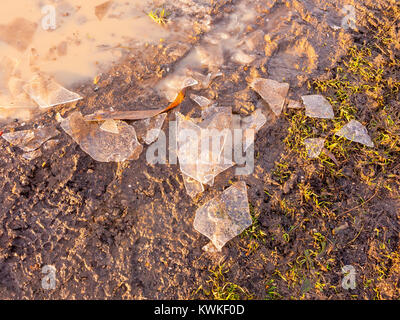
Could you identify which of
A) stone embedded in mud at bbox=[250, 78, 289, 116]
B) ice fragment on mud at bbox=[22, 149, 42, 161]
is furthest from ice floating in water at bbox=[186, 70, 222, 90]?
ice fragment on mud at bbox=[22, 149, 42, 161]

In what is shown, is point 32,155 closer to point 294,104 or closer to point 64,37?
point 64,37

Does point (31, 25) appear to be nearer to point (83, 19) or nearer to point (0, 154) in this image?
point (83, 19)

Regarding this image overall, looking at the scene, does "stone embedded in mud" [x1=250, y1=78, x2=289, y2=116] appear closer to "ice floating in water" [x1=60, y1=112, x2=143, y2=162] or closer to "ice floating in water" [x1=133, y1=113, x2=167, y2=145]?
"ice floating in water" [x1=133, y1=113, x2=167, y2=145]

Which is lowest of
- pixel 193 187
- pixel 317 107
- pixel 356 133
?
pixel 193 187

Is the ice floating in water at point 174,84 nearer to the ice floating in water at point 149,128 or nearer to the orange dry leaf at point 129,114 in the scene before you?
the orange dry leaf at point 129,114

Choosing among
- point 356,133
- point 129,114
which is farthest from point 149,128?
point 356,133

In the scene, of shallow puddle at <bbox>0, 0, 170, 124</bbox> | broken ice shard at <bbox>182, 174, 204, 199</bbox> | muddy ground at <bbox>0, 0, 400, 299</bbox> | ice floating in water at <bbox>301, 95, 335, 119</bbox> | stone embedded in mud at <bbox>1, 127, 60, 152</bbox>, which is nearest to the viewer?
muddy ground at <bbox>0, 0, 400, 299</bbox>

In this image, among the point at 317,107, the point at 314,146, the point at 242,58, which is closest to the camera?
the point at 314,146
